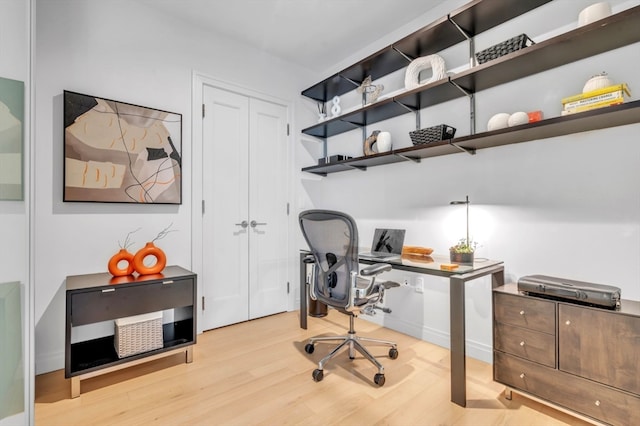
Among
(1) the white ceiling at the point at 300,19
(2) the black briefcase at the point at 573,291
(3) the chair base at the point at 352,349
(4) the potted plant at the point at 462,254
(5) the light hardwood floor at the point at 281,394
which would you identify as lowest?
(5) the light hardwood floor at the point at 281,394

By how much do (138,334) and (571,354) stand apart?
2.53 m

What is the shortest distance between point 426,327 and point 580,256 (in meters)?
1.24

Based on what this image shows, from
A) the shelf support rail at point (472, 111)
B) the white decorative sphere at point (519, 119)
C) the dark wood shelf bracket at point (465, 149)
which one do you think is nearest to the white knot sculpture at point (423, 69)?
the shelf support rail at point (472, 111)

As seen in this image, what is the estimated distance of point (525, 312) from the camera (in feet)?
5.49

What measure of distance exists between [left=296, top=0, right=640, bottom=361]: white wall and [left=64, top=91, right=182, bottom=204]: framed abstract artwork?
1924mm

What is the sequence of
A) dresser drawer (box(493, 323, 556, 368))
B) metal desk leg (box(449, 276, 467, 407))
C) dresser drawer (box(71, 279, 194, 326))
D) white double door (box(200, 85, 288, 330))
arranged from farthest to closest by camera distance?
1. white double door (box(200, 85, 288, 330))
2. dresser drawer (box(71, 279, 194, 326))
3. metal desk leg (box(449, 276, 467, 407))
4. dresser drawer (box(493, 323, 556, 368))

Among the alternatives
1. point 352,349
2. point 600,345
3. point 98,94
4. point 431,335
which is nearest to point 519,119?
point 600,345

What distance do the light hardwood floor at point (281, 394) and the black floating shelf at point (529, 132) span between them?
156cm

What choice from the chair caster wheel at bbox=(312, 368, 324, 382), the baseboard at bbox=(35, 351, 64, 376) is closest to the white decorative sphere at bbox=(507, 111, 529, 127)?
the chair caster wheel at bbox=(312, 368, 324, 382)

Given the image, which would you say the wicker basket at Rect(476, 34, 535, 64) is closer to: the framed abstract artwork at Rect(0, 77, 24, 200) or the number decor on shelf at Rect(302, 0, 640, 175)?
the number decor on shelf at Rect(302, 0, 640, 175)

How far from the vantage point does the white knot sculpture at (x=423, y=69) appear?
91.8 inches

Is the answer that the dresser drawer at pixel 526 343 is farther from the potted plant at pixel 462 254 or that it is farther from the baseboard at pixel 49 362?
the baseboard at pixel 49 362

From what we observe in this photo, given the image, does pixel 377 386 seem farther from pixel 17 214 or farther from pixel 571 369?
pixel 17 214

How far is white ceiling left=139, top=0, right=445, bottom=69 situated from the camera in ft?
8.15
